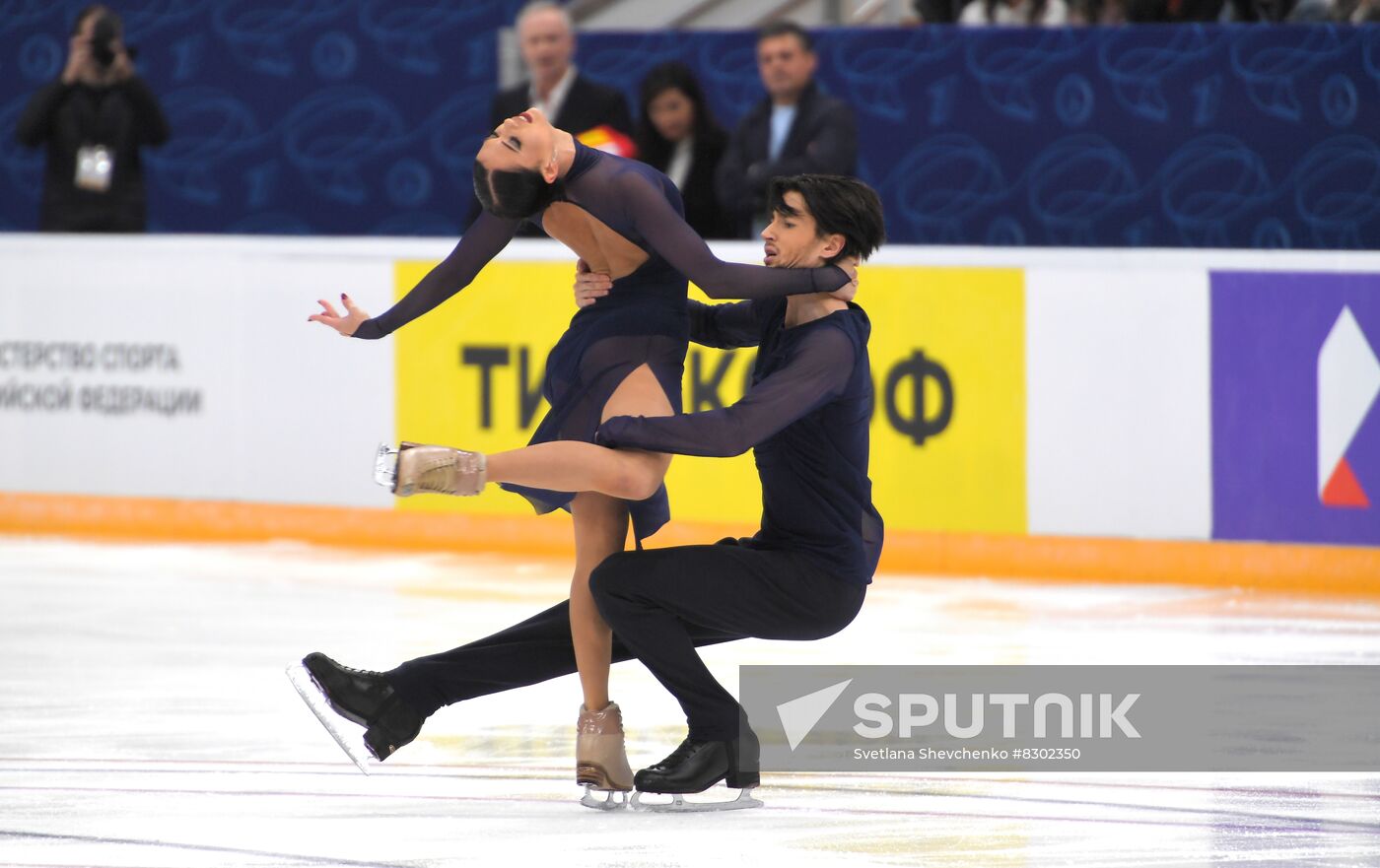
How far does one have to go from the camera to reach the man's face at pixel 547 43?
24.8ft

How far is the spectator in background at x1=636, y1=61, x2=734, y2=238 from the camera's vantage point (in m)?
7.54

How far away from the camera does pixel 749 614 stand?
12.9 feet

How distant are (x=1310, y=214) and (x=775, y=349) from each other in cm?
444

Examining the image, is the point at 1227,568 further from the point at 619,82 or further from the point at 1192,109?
the point at 619,82

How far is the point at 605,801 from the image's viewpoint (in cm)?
399

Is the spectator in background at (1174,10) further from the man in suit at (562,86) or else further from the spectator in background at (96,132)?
the spectator in background at (96,132)

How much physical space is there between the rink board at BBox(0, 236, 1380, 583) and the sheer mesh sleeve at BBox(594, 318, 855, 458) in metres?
3.08

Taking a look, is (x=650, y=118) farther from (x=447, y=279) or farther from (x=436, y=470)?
(x=436, y=470)

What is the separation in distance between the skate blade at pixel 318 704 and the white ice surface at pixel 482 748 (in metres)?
0.08

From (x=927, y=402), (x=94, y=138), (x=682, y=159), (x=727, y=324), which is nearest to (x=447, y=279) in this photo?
(x=727, y=324)

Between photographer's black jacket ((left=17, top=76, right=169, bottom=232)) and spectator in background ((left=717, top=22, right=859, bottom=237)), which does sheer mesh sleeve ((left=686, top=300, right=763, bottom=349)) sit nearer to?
spectator in background ((left=717, top=22, right=859, bottom=237))

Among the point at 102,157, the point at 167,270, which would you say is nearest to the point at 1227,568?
the point at 167,270

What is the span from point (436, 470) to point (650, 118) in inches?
164

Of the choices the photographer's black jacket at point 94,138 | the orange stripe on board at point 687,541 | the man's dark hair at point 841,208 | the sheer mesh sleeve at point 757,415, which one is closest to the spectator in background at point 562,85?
the orange stripe on board at point 687,541
